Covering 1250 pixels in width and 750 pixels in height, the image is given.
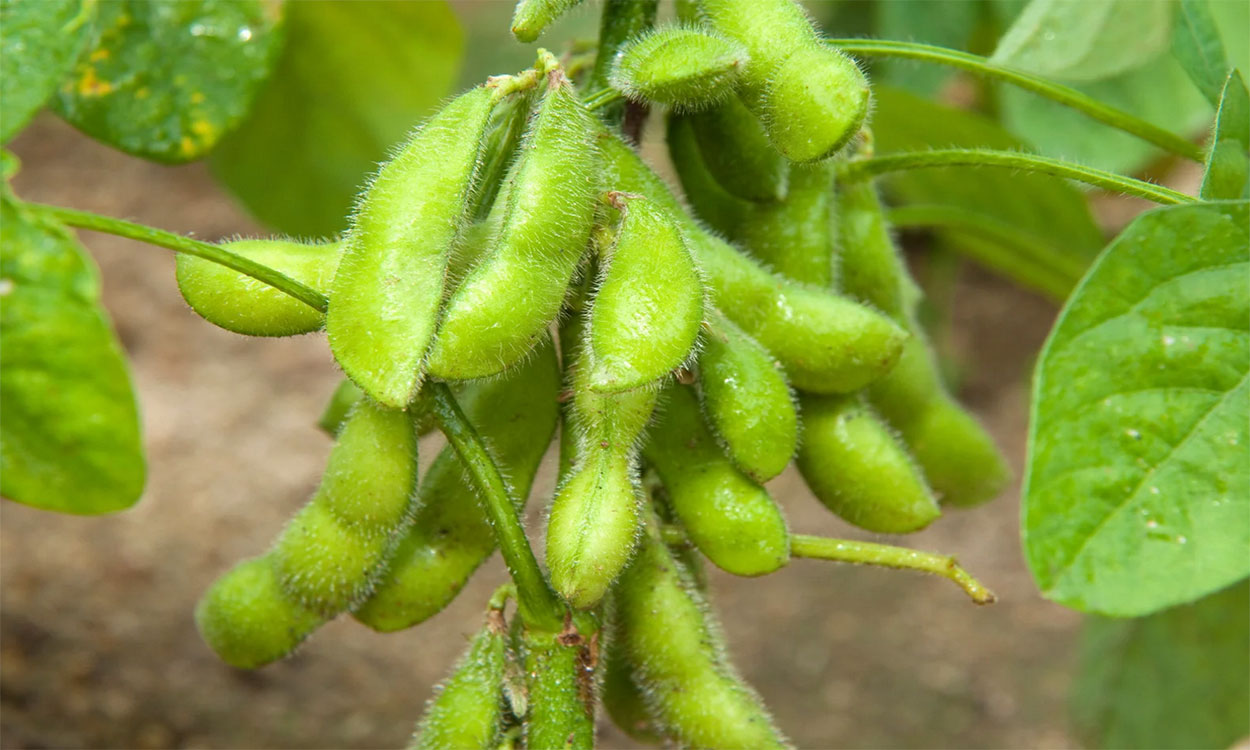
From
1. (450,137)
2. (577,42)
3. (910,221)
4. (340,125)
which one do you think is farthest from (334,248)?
(340,125)

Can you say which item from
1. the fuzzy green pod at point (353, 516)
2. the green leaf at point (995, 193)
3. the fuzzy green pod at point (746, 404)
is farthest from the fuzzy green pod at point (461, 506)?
the green leaf at point (995, 193)

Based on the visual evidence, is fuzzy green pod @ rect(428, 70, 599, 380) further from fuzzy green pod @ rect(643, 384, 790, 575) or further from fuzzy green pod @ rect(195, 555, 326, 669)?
fuzzy green pod @ rect(195, 555, 326, 669)

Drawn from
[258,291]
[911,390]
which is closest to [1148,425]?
[911,390]

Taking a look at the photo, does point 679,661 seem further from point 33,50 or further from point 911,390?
point 33,50

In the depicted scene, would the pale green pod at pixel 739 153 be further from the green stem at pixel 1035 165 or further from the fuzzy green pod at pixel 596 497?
the fuzzy green pod at pixel 596 497

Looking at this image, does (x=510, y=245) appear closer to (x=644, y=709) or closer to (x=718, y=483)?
(x=718, y=483)

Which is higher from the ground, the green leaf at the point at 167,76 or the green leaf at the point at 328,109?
the green leaf at the point at 167,76
